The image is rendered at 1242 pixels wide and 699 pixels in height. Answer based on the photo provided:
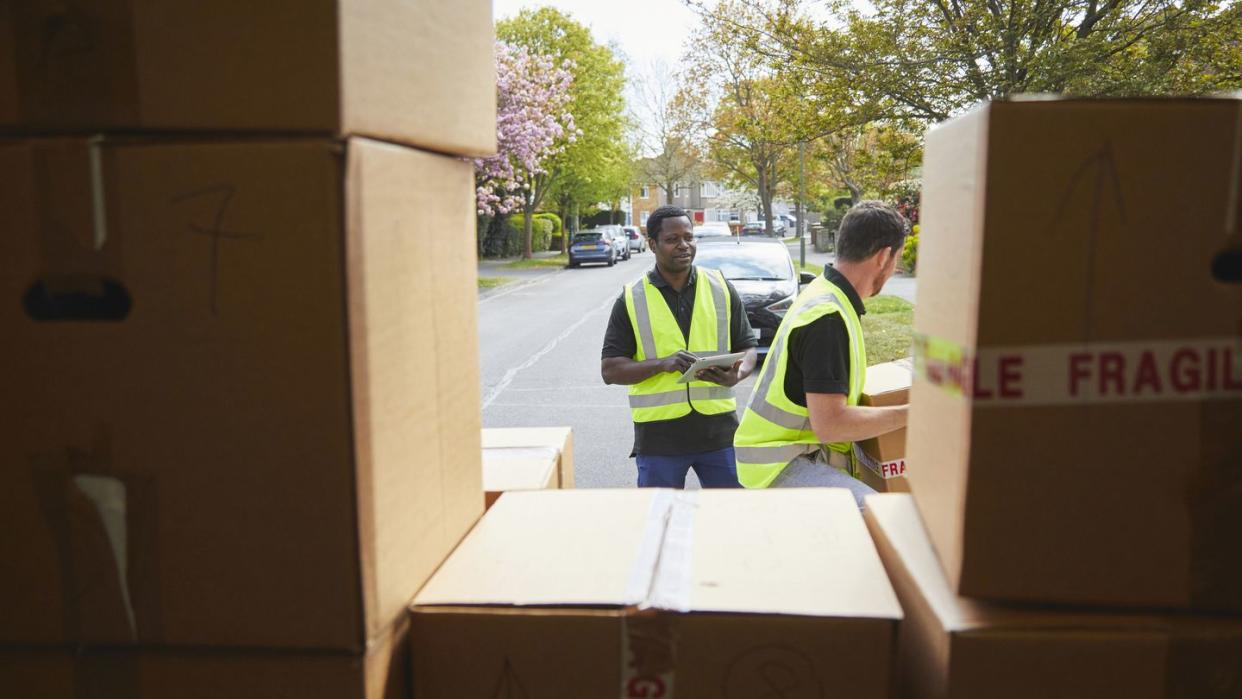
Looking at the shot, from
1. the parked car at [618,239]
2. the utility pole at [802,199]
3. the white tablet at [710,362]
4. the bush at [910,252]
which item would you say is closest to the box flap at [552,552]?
the white tablet at [710,362]

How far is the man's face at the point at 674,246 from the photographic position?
4355 millimetres

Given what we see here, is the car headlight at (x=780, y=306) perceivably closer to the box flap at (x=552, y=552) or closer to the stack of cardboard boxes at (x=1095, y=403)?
the box flap at (x=552, y=552)

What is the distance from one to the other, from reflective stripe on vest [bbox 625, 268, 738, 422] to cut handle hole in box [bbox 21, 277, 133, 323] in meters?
2.94

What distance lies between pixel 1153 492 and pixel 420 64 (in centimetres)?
116

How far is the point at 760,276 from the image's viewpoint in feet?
38.9

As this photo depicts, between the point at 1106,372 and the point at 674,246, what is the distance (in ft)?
10.9

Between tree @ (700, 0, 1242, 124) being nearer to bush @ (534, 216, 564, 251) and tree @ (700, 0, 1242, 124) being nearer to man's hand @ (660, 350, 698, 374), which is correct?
man's hand @ (660, 350, 698, 374)

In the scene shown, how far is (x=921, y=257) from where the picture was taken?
152cm

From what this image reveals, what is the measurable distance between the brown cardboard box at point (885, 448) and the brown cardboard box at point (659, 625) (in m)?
1.42

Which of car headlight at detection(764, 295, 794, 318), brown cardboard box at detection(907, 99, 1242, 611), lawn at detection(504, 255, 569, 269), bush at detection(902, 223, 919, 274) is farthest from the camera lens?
lawn at detection(504, 255, 569, 269)

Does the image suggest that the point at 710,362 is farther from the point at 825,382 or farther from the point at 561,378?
the point at 561,378

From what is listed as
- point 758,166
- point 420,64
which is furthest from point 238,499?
point 758,166

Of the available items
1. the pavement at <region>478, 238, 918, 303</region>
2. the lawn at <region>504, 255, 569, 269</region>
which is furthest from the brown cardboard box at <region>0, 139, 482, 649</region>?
the lawn at <region>504, 255, 569, 269</region>

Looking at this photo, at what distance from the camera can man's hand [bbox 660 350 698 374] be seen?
404cm
